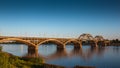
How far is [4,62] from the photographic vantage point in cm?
1880

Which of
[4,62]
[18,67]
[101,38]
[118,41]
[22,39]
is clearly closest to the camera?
[4,62]

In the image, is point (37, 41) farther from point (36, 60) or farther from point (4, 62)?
point (4, 62)

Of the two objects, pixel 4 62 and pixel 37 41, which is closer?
pixel 4 62

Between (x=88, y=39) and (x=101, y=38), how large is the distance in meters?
23.7

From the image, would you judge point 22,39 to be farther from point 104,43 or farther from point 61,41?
point 104,43

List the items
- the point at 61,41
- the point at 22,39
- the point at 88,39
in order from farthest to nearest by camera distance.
Result: the point at 88,39
the point at 61,41
the point at 22,39

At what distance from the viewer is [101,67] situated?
3944 centimetres

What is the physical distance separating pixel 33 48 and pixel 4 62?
6421 cm

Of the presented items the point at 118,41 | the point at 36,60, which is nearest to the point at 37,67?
the point at 36,60

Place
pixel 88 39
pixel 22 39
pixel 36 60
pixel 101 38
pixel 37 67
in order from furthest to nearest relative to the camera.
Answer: pixel 101 38
pixel 88 39
pixel 22 39
pixel 36 60
pixel 37 67

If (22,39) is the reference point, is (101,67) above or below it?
below

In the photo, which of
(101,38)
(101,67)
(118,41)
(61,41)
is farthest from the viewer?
(118,41)

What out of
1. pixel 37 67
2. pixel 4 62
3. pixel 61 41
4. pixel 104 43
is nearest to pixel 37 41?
pixel 61 41

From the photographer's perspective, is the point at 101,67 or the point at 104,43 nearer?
the point at 101,67
